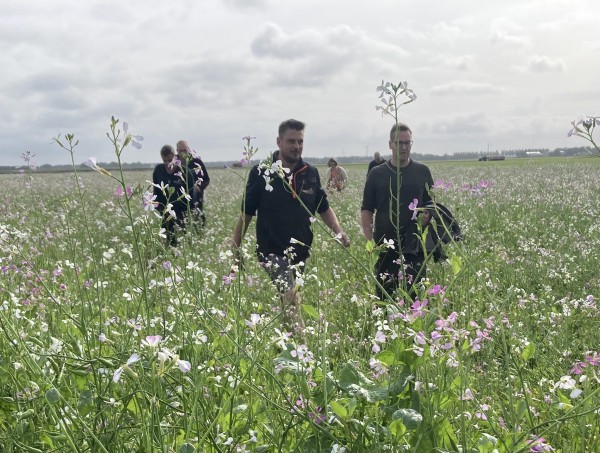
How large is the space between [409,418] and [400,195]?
11.5 feet

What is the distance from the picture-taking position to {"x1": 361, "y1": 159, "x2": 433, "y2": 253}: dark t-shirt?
502cm

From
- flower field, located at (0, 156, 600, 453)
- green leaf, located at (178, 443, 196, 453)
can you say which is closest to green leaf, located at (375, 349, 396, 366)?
flower field, located at (0, 156, 600, 453)

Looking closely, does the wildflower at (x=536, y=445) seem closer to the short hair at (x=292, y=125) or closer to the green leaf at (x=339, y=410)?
the green leaf at (x=339, y=410)

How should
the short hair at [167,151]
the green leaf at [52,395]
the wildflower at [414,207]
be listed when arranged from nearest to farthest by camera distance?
the green leaf at [52,395]
the wildflower at [414,207]
the short hair at [167,151]

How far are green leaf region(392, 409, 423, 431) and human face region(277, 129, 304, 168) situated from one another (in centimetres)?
324

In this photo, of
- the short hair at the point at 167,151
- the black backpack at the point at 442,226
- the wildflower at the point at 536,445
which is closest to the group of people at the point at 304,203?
the black backpack at the point at 442,226

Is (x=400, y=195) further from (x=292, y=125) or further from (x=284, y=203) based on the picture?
(x=292, y=125)

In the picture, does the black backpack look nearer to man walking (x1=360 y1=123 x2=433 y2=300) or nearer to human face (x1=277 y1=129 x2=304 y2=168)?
man walking (x1=360 y1=123 x2=433 y2=300)

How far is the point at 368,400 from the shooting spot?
1.89 meters

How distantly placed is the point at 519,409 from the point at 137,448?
1.46 meters

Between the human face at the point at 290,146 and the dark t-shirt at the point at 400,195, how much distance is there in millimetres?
789

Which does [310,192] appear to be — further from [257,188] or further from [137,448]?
[137,448]

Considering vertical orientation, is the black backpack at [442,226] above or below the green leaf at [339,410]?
above

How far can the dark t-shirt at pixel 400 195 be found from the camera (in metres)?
5.02
